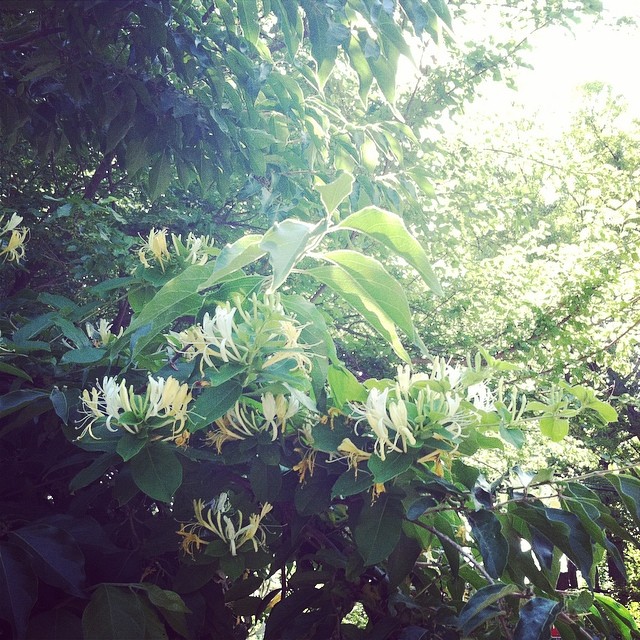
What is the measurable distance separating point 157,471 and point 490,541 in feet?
1.00

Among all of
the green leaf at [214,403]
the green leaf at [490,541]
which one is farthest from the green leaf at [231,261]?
the green leaf at [490,541]

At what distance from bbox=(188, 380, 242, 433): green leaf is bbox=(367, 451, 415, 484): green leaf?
13 centimetres

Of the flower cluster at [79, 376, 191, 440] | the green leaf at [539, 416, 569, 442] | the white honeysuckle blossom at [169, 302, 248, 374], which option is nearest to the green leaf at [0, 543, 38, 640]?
the flower cluster at [79, 376, 191, 440]

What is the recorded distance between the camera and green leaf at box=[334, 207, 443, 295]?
425mm

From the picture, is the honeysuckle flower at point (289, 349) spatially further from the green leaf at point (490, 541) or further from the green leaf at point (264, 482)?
the green leaf at point (490, 541)

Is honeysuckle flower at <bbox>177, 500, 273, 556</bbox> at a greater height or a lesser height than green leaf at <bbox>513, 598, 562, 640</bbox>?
greater

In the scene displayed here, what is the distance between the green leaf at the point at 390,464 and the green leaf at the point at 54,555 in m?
0.28

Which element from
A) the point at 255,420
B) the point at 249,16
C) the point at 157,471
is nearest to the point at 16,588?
the point at 157,471

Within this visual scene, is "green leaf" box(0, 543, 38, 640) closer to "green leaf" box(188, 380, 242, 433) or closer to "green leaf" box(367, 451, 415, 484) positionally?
"green leaf" box(188, 380, 242, 433)

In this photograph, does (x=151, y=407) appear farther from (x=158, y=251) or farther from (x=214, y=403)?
(x=158, y=251)

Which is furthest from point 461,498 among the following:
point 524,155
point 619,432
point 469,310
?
point 619,432

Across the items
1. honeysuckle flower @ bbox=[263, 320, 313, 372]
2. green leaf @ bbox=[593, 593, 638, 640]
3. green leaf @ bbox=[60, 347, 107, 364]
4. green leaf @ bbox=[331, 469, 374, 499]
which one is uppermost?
honeysuckle flower @ bbox=[263, 320, 313, 372]

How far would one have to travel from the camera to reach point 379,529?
517 mm

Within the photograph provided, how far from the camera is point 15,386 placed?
2.19ft
